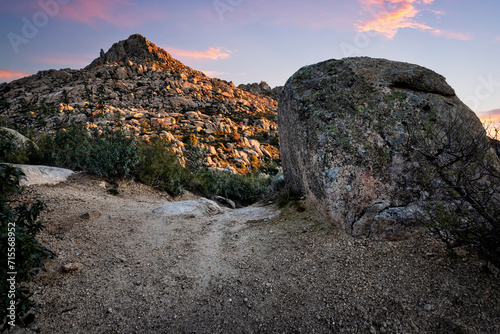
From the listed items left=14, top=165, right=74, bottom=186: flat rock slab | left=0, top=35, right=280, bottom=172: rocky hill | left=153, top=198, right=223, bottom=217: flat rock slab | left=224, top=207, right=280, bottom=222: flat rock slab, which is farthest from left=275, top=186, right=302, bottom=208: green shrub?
left=0, top=35, right=280, bottom=172: rocky hill

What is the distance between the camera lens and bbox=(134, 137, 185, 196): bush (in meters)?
10.3

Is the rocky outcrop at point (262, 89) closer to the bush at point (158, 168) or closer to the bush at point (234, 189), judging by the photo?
the bush at point (234, 189)

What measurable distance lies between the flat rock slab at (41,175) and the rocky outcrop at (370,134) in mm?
7438

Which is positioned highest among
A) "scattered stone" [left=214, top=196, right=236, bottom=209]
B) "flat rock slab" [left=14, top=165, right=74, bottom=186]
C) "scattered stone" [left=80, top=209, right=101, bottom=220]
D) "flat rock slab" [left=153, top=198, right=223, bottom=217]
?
"flat rock slab" [left=14, top=165, right=74, bottom=186]

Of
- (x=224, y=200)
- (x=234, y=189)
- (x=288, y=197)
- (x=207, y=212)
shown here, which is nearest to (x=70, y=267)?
(x=207, y=212)

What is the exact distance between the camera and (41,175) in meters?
7.72

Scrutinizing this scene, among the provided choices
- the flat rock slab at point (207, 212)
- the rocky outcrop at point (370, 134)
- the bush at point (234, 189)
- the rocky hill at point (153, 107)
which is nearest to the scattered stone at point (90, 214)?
the flat rock slab at point (207, 212)

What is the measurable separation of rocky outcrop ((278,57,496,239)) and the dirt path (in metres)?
0.49

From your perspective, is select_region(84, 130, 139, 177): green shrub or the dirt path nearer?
the dirt path

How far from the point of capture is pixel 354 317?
2.93m

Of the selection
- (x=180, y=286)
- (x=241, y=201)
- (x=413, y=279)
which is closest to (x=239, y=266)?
(x=180, y=286)

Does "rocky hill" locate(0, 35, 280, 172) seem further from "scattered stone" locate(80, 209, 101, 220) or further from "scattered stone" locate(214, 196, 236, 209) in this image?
"scattered stone" locate(80, 209, 101, 220)

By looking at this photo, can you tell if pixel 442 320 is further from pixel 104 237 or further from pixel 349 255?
pixel 104 237

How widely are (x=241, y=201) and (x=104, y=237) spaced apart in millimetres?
7474
